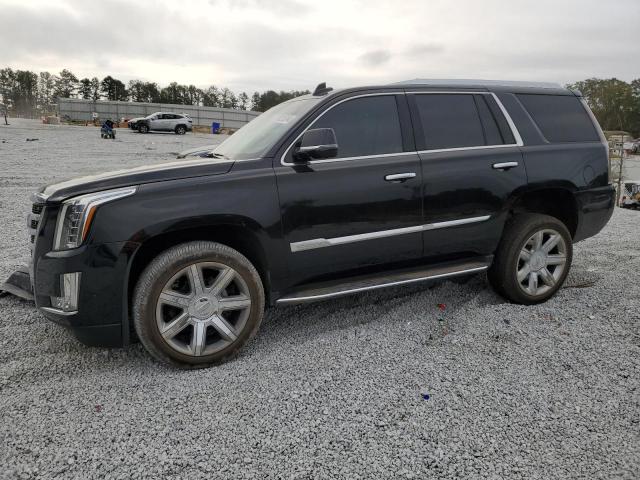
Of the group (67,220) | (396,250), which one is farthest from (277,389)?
(67,220)

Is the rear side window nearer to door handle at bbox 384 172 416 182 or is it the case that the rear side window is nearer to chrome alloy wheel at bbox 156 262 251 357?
door handle at bbox 384 172 416 182

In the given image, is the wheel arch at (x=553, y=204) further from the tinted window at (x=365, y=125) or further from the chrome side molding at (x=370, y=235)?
the tinted window at (x=365, y=125)

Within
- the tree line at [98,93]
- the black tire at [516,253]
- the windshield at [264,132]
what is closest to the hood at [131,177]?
the windshield at [264,132]

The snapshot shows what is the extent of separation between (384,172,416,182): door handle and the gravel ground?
1.14 metres

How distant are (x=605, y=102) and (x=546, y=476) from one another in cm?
11284

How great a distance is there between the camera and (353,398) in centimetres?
288

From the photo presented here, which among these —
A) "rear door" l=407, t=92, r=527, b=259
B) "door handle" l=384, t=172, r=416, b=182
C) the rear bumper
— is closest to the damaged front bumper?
"door handle" l=384, t=172, r=416, b=182

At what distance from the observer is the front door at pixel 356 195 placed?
3377 millimetres

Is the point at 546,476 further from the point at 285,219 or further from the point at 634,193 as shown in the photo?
the point at 634,193

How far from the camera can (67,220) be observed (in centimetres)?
295

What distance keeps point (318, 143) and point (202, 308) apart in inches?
52.2

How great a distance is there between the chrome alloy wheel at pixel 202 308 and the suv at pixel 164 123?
Result: 3664cm

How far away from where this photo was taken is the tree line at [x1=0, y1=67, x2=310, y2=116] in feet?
278

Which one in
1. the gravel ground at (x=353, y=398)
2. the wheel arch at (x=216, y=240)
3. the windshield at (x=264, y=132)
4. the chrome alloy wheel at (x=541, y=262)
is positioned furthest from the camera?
the chrome alloy wheel at (x=541, y=262)
